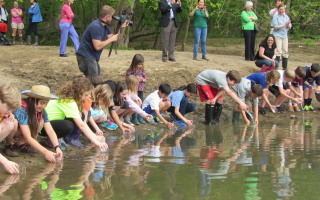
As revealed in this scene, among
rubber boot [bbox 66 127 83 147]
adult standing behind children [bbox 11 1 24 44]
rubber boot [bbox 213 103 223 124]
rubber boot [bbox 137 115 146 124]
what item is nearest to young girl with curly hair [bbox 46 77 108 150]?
rubber boot [bbox 66 127 83 147]

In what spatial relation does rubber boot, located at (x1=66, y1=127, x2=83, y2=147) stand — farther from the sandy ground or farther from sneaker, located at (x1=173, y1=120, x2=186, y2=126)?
the sandy ground

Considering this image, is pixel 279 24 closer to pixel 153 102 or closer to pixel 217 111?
pixel 217 111

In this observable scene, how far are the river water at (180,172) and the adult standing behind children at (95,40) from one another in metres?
1.41

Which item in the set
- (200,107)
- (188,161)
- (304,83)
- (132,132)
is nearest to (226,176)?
(188,161)

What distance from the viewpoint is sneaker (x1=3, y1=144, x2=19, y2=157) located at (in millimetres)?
4480

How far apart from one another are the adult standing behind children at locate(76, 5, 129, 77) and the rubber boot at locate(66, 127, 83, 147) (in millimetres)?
1625

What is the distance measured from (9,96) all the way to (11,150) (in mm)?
987

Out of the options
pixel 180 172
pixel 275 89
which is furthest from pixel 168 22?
pixel 180 172

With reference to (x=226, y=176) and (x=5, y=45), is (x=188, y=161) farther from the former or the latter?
(x=5, y=45)

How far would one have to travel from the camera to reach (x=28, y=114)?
14.3 feet

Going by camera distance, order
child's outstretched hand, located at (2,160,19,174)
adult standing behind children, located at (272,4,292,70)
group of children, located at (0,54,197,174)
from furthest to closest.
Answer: adult standing behind children, located at (272,4,292,70)
group of children, located at (0,54,197,174)
child's outstretched hand, located at (2,160,19,174)

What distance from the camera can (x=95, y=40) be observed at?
654 cm

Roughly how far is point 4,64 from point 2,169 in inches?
242

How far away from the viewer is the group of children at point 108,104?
4.33m
